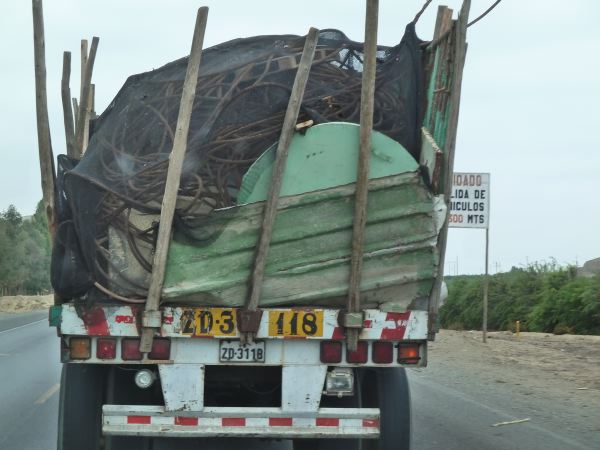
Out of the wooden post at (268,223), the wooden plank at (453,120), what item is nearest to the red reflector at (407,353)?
the wooden plank at (453,120)

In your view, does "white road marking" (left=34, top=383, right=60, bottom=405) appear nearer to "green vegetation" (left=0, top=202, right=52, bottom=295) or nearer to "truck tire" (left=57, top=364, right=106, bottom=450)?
"truck tire" (left=57, top=364, right=106, bottom=450)

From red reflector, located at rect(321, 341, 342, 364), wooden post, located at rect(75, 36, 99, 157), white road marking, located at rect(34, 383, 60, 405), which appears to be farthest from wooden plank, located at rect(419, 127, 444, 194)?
white road marking, located at rect(34, 383, 60, 405)

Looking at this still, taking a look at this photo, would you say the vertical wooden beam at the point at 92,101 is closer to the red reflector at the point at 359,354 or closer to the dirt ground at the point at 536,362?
the red reflector at the point at 359,354

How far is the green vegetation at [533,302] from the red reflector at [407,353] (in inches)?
799

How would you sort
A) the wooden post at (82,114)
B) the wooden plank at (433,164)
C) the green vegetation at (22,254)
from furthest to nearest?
the green vegetation at (22,254) < the wooden post at (82,114) < the wooden plank at (433,164)

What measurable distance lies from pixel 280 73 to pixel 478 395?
6.56m

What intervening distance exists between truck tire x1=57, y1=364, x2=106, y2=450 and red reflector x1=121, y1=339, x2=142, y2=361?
1.61 ft

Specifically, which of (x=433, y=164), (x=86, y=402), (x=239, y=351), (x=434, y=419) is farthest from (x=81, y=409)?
(x=434, y=419)

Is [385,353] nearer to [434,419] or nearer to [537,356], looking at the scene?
[434,419]

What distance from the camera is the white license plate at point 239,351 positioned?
5.75 m

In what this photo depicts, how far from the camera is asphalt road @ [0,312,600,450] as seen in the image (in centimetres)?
828

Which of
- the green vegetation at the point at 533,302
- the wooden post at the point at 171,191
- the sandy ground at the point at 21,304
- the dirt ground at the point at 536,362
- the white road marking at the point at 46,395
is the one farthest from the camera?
the sandy ground at the point at 21,304

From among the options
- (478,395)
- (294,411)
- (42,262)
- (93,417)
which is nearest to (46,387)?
(478,395)

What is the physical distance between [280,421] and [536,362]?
12.0 m
